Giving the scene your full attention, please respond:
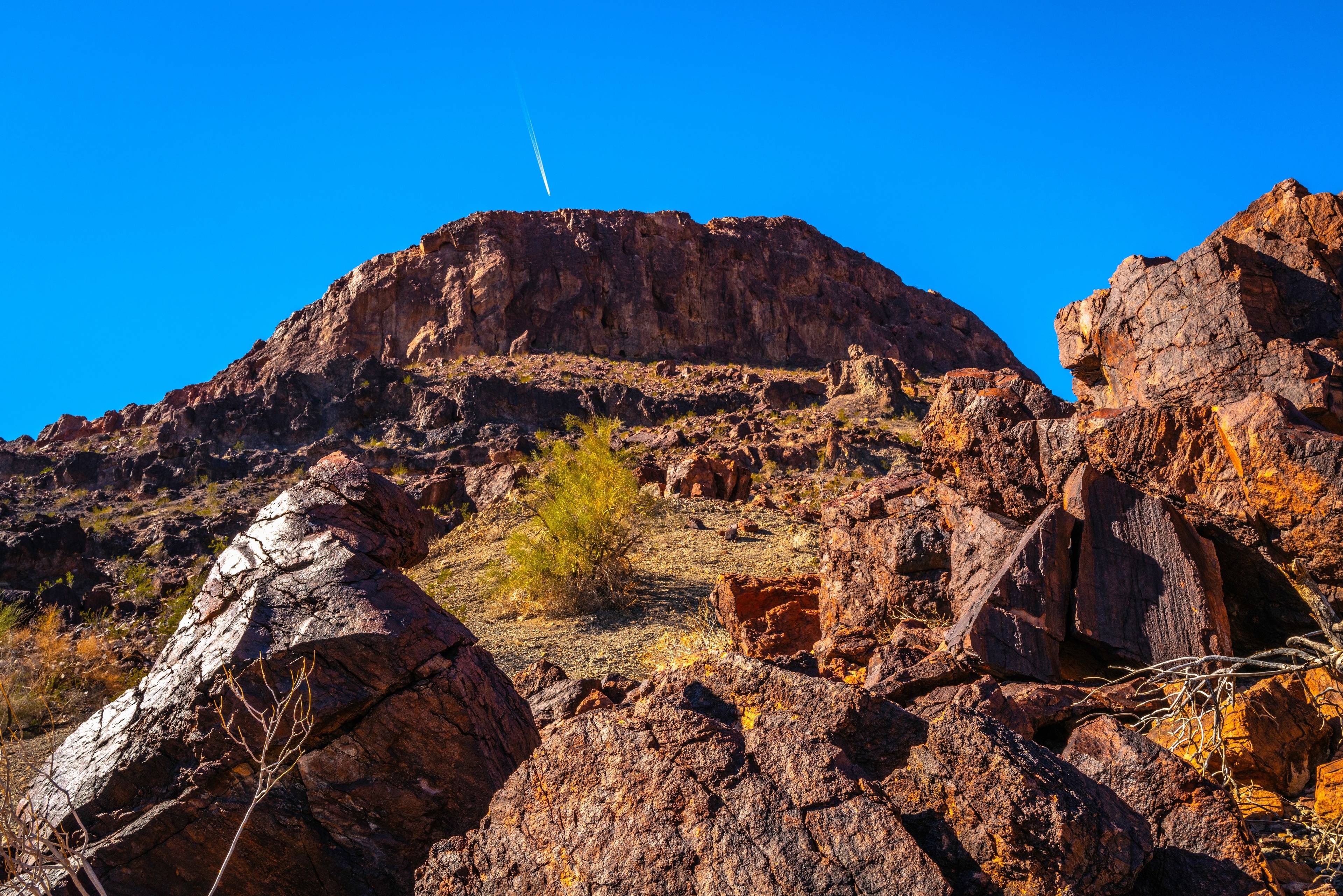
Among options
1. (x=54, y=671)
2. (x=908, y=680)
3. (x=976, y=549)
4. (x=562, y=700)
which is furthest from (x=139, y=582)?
(x=908, y=680)

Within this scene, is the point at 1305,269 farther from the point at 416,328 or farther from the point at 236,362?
the point at 236,362

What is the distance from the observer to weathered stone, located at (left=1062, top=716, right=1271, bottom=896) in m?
3.28

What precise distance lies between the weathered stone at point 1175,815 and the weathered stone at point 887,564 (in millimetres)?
4170

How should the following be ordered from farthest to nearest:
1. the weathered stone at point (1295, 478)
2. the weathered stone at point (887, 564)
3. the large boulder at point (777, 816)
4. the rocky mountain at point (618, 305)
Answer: the rocky mountain at point (618, 305)
the weathered stone at point (887, 564)
the weathered stone at point (1295, 478)
the large boulder at point (777, 816)

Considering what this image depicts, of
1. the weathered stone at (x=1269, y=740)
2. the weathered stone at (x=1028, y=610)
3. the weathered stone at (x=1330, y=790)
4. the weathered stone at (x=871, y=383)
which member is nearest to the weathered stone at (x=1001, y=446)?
the weathered stone at (x=1028, y=610)

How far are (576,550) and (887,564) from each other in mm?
5703

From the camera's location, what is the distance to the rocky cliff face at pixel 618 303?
202 feet

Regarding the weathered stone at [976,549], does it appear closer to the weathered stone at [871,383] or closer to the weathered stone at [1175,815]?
the weathered stone at [1175,815]

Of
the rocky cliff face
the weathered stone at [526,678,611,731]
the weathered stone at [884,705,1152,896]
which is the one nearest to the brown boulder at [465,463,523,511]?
the weathered stone at [526,678,611,731]

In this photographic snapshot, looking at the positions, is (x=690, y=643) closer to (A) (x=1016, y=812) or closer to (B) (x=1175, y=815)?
(B) (x=1175, y=815)

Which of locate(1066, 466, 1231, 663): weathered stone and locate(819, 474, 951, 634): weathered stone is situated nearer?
locate(1066, 466, 1231, 663): weathered stone

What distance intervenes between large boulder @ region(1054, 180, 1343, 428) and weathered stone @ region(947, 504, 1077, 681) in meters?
2.14

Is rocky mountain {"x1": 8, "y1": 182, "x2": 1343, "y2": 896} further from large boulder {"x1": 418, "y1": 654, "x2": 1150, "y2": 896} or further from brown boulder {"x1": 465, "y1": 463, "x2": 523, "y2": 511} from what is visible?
brown boulder {"x1": 465, "y1": 463, "x2": 523, "y2": 511}

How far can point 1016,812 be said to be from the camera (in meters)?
3.13
